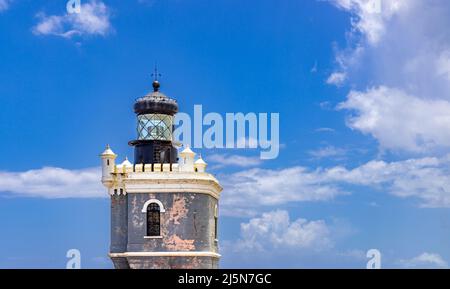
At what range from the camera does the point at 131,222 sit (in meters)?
45.7

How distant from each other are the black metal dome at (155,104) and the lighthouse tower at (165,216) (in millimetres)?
3253

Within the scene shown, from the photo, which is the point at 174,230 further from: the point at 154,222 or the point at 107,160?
the point at 107,160

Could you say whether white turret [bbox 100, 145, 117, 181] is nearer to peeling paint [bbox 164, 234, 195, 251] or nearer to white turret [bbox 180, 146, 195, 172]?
white turret [bbox 180, 146, 195, 172]

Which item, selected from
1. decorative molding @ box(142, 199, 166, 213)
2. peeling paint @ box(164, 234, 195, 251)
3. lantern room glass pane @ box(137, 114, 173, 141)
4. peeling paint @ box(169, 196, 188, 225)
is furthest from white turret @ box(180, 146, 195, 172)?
peeling paint @ box(164, 234, 195, 251)

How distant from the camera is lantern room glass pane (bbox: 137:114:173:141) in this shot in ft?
160

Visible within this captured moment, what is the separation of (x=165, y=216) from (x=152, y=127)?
18.5 ft

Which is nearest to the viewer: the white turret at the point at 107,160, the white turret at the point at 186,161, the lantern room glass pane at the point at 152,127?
the white turret at the point at 186,161

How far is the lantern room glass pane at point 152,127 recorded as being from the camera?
48.7 metres

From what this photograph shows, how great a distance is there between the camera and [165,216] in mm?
45281

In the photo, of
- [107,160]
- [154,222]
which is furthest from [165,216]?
[107,160]

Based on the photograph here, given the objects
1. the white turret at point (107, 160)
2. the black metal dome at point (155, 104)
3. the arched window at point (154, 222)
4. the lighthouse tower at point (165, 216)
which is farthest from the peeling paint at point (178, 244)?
the black metal dome at point (155, 104)

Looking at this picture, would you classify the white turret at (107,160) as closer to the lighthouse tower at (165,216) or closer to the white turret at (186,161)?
the lighthouse tower at (165,216)

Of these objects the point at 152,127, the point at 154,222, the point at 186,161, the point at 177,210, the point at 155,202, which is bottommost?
the point at 154,222
